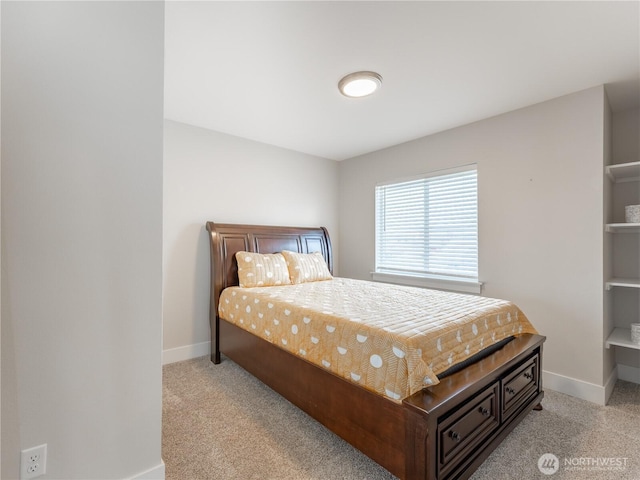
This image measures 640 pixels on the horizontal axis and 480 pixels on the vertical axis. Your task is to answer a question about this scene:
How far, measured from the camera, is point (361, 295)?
2.58 meters

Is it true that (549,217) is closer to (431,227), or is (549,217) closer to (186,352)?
(431,227)

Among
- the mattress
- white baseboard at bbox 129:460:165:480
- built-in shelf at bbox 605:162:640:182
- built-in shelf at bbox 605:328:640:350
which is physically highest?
built-in shelf at bbox 605:162:640:182

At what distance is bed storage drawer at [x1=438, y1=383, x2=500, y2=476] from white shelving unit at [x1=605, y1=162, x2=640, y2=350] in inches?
54.8

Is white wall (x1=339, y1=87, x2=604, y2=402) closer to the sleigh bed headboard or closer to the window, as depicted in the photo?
the window

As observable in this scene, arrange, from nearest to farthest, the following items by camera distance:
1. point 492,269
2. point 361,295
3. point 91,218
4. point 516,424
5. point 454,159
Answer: point 91,218
point 516,424
point 361,295
point 492,269
point 454,159

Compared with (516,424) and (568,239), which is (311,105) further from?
(516,424)

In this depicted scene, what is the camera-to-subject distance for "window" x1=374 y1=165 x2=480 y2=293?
3.10 metres

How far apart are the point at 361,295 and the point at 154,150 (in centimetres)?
187

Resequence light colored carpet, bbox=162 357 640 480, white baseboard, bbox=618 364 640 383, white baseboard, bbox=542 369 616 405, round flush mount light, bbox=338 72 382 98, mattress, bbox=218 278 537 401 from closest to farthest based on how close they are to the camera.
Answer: mattress, bbox=218 278 537 401, light colored carpet, bbox=162 357 640 480, round flush mount light, bbox=338 72 382 98, white baseboard, bbox=542 369 616 405, white baseboard, bbox=618 364 640 383

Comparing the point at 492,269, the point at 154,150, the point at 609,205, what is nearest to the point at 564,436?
the point at 492,269

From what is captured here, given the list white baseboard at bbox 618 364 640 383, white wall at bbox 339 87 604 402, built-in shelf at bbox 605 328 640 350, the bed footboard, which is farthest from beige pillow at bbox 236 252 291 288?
white baseboard at bbox 618 364 640 383

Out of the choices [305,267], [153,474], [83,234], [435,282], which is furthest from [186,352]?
[435,282]

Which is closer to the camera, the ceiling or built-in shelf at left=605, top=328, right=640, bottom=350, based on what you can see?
the ceiling

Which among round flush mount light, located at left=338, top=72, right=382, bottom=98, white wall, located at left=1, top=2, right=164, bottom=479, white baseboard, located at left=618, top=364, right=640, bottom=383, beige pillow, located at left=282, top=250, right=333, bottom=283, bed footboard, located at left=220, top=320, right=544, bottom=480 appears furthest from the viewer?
beige pillow, located at left=282, top=250, right=333, bottom=283
